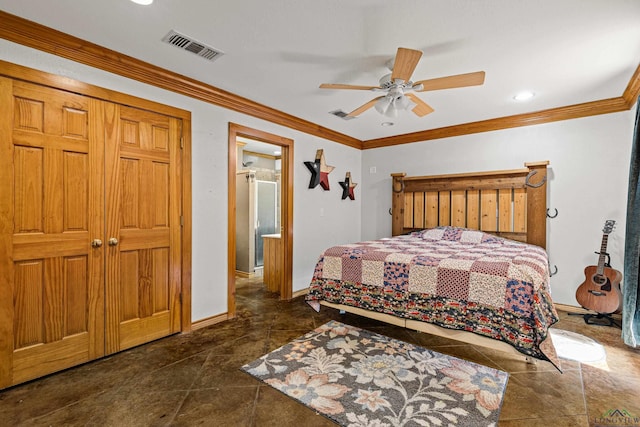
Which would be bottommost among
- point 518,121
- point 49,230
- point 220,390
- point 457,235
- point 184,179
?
point 220,390

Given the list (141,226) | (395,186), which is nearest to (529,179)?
(395,186)

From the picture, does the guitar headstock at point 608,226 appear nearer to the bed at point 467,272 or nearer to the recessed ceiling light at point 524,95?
the bed at point 467,272

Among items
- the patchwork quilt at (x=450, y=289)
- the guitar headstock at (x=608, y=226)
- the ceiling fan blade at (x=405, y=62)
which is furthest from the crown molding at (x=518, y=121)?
the ceiling fan blade at (x=405, y=62)

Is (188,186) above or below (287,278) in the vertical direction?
above

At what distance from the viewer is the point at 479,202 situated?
432cm

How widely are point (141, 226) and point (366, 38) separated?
2.45 metres

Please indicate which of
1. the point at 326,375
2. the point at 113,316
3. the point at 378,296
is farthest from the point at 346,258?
the point at 113,316

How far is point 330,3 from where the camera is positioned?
6.08 feet

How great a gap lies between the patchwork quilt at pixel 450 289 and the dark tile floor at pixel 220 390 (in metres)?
0.33

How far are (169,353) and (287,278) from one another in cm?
181

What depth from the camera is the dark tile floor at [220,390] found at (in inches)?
69.4

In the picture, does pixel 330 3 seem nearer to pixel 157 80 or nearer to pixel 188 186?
pixel 157 80

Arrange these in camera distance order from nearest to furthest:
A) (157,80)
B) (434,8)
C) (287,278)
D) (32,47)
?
(434,8) < (32,47) < (157,80) < (287,278)

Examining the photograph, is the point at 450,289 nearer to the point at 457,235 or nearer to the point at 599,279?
the point at 457,235
